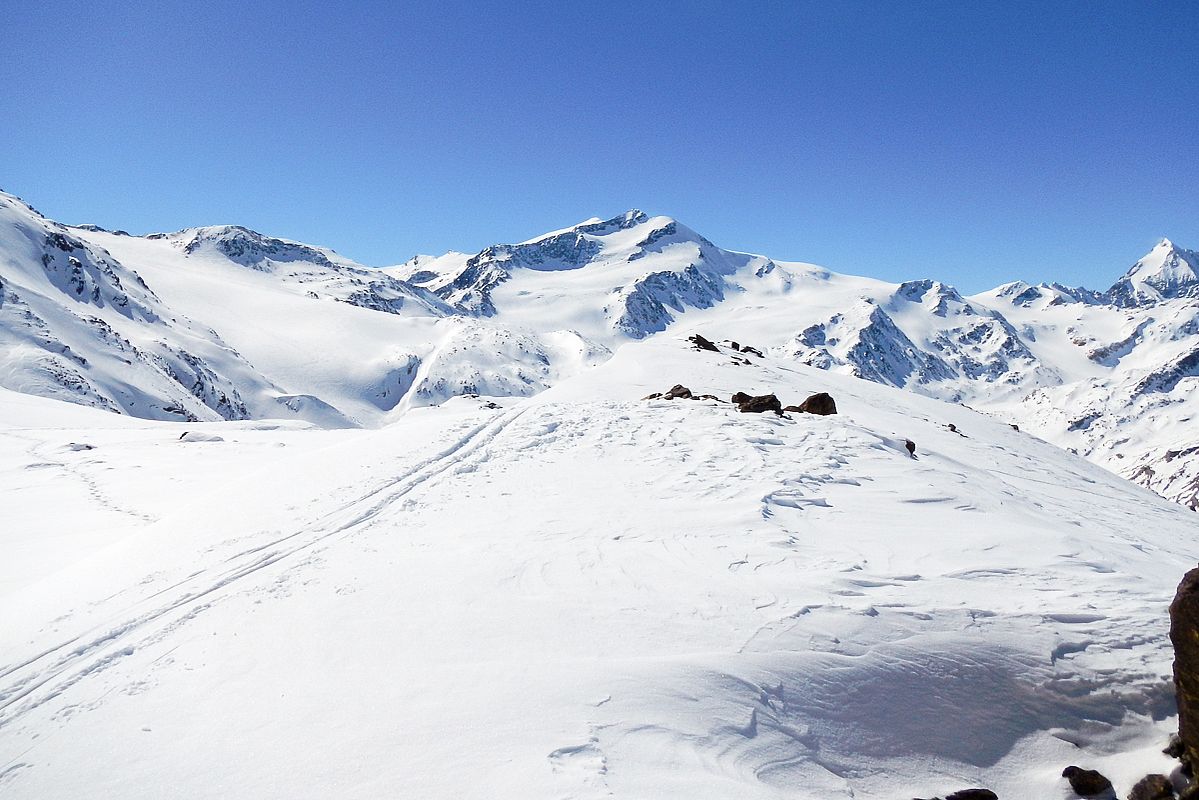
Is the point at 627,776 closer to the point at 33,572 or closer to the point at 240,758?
the point at 240,758

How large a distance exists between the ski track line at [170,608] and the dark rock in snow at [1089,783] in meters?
9.76

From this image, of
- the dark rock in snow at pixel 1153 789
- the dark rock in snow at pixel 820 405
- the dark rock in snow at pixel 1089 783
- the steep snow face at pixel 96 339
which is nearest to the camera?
the dark rock in snow at pixel 1153 789

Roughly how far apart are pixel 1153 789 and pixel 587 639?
16.7ft

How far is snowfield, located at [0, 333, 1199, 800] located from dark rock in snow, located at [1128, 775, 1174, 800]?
0.15 meters

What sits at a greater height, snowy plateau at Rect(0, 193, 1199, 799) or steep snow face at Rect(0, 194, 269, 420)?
steep snow face at Rect(0, 194, 269, 420)

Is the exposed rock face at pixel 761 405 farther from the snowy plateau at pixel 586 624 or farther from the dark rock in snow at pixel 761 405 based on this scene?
the snowy plateau at pixel 586 624

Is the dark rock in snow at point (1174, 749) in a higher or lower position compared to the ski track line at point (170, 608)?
lower

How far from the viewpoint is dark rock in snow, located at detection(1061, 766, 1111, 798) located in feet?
17.3

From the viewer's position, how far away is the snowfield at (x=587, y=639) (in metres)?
5.11

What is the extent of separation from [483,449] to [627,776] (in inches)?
440

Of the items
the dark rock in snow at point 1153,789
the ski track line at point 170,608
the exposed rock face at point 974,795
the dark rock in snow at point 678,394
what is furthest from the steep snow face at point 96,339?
the dark rock in snow at point 1153,789

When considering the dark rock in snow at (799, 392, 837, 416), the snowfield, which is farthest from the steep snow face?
the dark rock in snow at (799, 392, 837, 416)

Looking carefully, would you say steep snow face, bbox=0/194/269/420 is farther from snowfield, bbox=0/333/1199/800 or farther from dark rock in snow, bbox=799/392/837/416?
dark rock in snow, bbox=799/392/837/416

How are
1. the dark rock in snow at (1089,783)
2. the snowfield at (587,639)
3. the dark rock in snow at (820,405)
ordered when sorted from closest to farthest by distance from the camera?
the snowfield at (587,639), the dark rock in snow at (1089,783), the dark rock in snow at (820,405)
